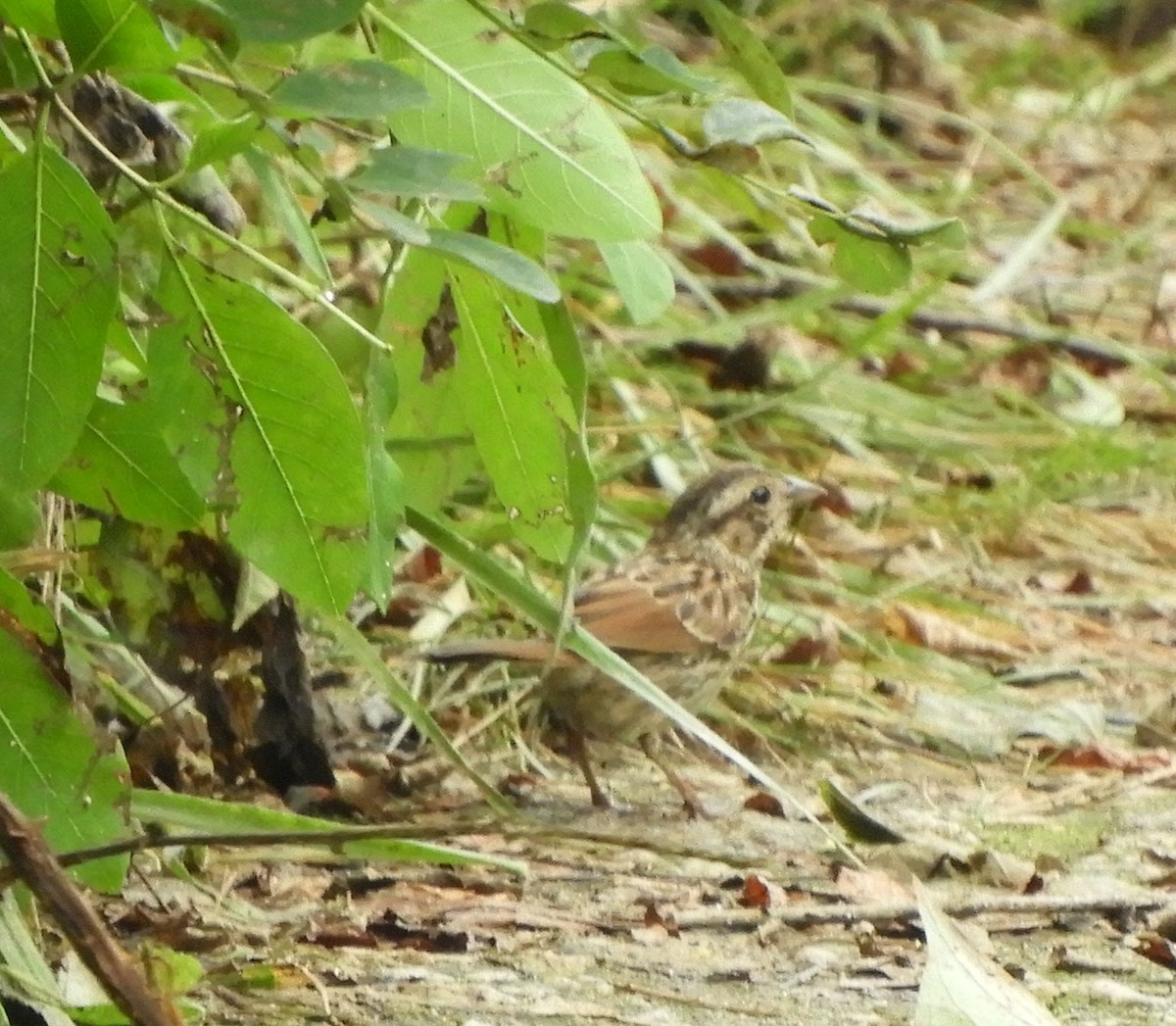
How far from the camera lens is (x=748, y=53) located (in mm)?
2453

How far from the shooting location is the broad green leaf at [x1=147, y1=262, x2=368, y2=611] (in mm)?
2020

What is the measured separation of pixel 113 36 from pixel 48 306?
242mm

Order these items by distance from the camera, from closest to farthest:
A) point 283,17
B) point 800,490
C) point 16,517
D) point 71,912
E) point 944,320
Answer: point 71,912 → point 283,17 → point 16,517 → point 800,490 → point 944,320

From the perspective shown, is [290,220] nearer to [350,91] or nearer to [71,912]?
[350,91]

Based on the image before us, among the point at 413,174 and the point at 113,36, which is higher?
the point at 113,36

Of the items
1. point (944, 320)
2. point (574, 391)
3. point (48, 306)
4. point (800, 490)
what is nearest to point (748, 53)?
point (574, 391)

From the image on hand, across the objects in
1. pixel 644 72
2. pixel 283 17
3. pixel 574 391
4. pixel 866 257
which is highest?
pixel 283 17

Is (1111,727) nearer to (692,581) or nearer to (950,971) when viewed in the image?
(692,581)

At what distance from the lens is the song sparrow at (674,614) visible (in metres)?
3.88

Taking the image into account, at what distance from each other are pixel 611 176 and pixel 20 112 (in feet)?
2.00

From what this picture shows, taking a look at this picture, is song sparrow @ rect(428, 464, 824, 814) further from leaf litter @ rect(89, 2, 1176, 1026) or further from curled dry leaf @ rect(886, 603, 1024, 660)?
curled dry leaf @ rect(886, 603, 1024, 660)

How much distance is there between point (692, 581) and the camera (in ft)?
14.7

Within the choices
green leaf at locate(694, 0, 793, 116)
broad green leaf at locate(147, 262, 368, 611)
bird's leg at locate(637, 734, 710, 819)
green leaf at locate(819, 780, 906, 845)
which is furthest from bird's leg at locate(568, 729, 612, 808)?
broad green leaf at locate(147, 262, 368, 611)

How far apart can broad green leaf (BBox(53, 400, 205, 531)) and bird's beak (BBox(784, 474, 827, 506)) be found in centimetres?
280
